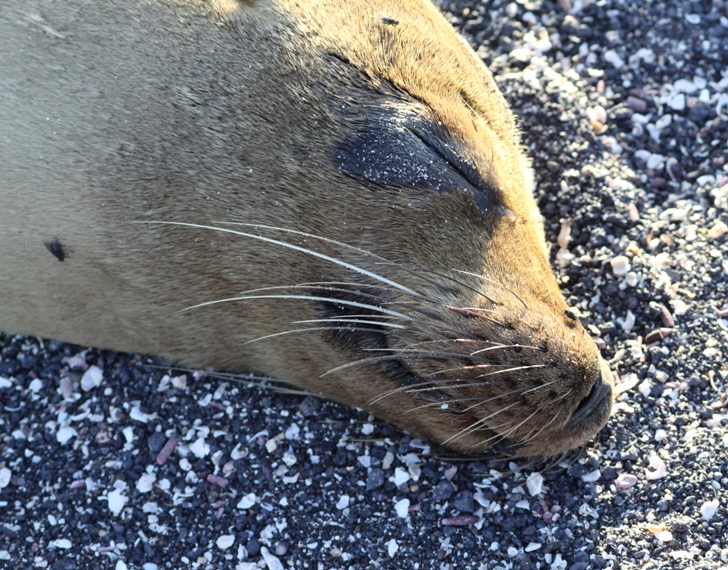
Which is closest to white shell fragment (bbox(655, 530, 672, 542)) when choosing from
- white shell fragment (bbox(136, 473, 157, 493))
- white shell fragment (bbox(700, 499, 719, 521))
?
white shell fragment (bbox(700, 499, 719, 521))

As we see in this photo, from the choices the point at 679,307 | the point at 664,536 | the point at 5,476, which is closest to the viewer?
the point at 664,536

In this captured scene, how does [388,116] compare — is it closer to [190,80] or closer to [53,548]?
[190,80]

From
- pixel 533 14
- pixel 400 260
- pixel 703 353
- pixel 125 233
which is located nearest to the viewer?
pixel 400 260

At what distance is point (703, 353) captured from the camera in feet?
11.5

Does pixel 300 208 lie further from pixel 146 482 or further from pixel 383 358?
pixel 146 482

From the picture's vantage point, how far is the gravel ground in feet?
10.3

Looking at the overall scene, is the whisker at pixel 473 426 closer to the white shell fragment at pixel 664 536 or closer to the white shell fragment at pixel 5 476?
the white shell fragment at pixel 664 536

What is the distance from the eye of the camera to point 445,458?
127 inches

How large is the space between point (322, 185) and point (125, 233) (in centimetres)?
78

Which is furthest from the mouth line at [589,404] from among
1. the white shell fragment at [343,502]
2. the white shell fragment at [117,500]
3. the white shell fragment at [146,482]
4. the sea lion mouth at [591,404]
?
the white shell fragment at [117,500]

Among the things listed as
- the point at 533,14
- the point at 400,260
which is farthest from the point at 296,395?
the point at 533,14

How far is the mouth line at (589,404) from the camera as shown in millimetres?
2998

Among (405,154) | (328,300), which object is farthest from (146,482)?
(405,154)

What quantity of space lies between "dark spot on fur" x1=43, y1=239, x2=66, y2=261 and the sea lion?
2 centimetres
